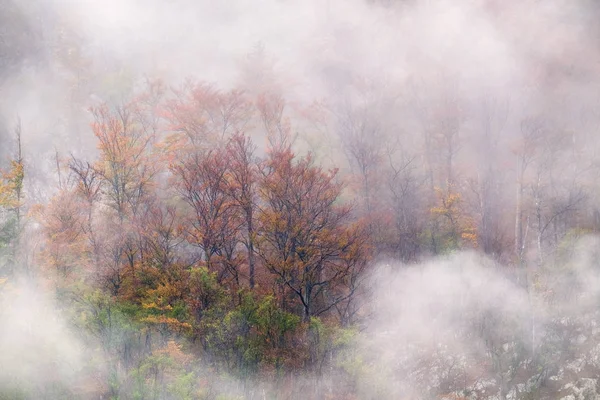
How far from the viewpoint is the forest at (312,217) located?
18469 millimetres

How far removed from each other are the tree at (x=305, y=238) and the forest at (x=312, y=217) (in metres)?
0.09

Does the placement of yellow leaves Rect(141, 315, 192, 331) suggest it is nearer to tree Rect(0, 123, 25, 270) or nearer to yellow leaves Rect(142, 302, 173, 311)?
yellow leaves Rect(142, 302, 173, 311)

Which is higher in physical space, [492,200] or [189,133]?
[189,133]

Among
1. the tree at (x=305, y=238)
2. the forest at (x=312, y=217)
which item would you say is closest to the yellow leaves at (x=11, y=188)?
the forest at (x=312, y=217)

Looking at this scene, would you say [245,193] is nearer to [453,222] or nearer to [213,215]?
[213,215]

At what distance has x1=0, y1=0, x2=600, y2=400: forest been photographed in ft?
60.6

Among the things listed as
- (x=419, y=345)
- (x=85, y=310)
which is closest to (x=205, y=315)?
(x=85, y=310)

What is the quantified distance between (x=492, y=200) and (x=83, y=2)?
32077 mm

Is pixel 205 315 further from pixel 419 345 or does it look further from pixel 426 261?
pixel 426 261

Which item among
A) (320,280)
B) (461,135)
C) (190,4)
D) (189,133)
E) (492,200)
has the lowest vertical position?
(320,280)

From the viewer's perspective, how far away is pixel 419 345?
2156 centimetres

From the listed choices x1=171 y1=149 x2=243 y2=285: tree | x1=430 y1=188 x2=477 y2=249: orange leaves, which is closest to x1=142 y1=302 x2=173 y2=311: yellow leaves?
x1=171 y1=149 x2=243 y2=285: tree

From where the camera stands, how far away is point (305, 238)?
20.8 metres

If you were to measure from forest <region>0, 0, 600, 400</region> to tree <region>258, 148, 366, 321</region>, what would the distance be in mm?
92
